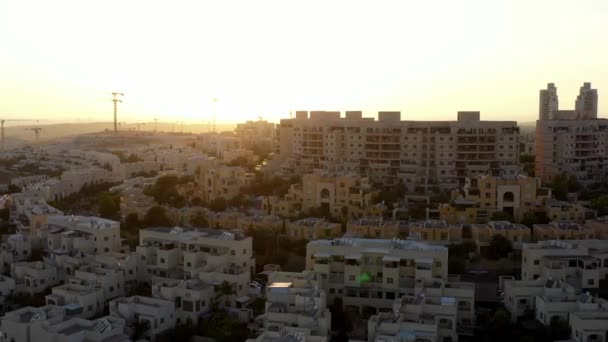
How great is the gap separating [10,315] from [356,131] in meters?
15.3

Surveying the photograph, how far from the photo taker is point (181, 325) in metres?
11.0

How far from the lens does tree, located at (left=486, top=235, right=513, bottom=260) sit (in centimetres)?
1476

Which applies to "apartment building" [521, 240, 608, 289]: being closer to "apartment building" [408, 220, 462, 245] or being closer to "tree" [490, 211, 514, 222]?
"apartment building" [408, 220, 462, 245]

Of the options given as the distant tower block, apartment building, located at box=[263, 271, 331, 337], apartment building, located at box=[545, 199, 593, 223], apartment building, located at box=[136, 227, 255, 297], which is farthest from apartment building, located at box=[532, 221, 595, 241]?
the distant tower block

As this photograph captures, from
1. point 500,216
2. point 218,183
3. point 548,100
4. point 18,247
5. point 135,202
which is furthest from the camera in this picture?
point 548,100

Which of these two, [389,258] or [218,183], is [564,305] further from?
[218,183]

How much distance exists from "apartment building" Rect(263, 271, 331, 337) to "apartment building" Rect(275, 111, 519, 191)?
404 inches

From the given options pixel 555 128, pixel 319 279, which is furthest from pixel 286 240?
pixel 555 128

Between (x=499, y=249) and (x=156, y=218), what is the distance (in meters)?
8.89

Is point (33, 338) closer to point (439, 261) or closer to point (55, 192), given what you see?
point (439, 261)

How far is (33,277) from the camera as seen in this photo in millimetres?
13000

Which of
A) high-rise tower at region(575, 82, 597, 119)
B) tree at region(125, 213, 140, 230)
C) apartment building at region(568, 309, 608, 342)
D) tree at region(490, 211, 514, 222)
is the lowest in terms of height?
apartment building at region(568, 309, 608, 342)

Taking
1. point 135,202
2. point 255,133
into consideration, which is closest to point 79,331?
point 135,202

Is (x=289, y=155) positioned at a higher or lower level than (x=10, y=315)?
higher
